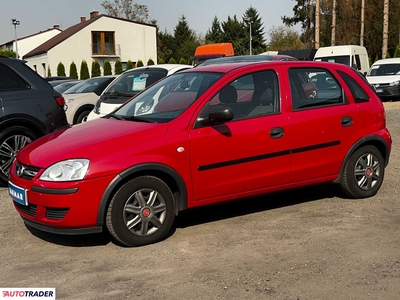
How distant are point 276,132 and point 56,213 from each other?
228 cm

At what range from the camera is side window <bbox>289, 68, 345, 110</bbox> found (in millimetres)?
5914

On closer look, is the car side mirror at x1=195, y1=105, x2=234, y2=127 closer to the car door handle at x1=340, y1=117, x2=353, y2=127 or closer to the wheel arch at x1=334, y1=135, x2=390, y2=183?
the car door handle at x1=340, y1=117, x2=353, y2=127

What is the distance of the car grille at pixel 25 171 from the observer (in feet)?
16.3

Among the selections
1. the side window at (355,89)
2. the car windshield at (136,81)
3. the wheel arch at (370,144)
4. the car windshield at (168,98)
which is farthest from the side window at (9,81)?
the wheel arch at (370,144)

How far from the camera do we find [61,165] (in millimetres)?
4812

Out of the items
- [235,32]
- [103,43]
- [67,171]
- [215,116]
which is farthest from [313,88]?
Result: [235,32]

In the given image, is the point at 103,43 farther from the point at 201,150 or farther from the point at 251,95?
the point at 201,150

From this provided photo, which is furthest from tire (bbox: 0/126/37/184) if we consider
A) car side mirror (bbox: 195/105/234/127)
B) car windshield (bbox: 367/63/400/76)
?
car windshield (bbox: 367/63/400/76)

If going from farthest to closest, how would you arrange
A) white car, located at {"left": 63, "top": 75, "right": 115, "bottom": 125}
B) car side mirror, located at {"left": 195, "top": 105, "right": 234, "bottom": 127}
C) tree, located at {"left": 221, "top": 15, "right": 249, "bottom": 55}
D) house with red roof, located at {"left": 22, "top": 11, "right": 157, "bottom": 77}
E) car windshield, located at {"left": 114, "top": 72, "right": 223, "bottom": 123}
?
tree, located at {"left": 221, "top": 15, "right": 249, "bottom": 55} < house with red roof, located at {"left": 22, "top": 11, "right": 157, "bottom": 77} < white car, located at {"left": 63, "top": 75, "right": 115, "bottom": 125} < car windshield, located at {"left": 114, "top": 72, "right": 223, "bottom": 123} < car side mirror, located at {"left": 195, "top": 105, "right": 234, "bottom": 127}

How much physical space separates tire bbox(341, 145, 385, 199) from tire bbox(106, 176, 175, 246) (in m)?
2.28

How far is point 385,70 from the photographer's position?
75.0ft

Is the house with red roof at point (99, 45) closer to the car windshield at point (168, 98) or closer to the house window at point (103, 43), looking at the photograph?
the house window at point (103, 43)

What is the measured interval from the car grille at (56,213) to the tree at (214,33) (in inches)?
3060

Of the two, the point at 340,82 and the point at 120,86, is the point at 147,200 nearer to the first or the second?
the point at 340,82
